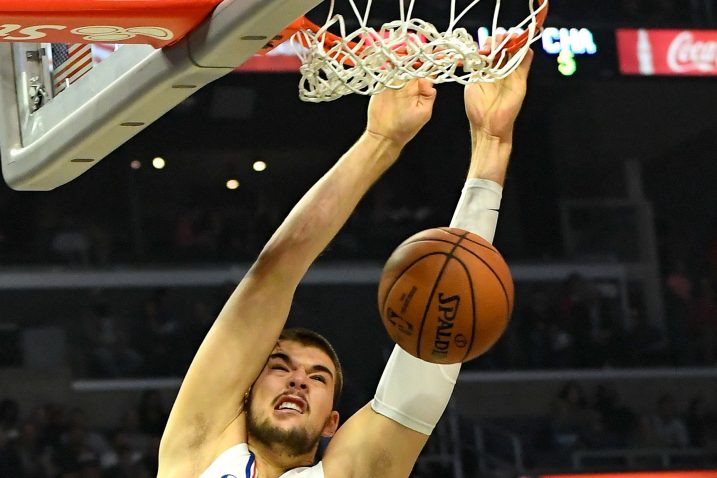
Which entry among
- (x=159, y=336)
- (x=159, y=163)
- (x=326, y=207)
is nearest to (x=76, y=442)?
(x=159, y=336)

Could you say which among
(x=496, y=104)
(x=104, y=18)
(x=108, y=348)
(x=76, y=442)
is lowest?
(x=76, y=442)

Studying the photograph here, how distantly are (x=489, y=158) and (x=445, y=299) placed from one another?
58cm

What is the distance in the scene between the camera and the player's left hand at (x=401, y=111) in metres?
2.78

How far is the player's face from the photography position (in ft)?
8.79

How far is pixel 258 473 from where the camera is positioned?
8.80 ft

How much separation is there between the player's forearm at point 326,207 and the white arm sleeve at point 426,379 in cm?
23

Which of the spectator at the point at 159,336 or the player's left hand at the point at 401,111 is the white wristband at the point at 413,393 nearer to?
the player's left hand at the point at 401,111

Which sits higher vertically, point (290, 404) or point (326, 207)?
point (326, 207)

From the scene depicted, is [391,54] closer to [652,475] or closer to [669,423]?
[652,475]

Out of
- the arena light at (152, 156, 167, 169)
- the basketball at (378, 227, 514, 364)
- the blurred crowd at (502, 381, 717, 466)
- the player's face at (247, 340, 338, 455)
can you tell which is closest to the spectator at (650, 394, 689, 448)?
the blurred crowd at (502, 381, 717, 466)

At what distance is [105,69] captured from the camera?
7.94ft

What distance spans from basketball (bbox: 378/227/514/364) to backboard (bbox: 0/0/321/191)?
585 mm

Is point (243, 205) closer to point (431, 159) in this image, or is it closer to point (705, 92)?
point (431, 159)

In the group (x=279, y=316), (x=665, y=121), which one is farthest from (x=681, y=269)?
(x=279, y=316)
